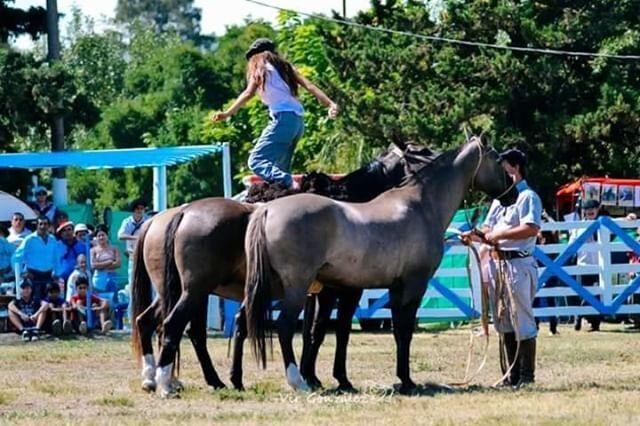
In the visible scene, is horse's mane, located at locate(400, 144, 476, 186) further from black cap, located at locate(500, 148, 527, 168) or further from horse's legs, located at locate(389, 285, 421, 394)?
horse's legs, located at locate(389, 285, 421, 394)

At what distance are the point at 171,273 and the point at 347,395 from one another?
6.20 ft

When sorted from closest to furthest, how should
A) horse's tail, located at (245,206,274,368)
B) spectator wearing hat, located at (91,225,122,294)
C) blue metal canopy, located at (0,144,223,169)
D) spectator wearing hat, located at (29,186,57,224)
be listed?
1. horse's tail, located at (245,206,274,368)
2. spectator wearing hat, located at (91,225,122,294)
3. blue metal canopy, located at (0,144,223,169)
4. spectator wearing hat, located at (29,186,57,224)

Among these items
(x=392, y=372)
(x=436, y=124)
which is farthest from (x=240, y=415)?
(x=436, y=124)

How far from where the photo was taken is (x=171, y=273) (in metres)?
14.2

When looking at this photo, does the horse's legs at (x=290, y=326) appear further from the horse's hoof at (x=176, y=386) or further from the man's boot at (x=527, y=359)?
the man's boot at (x=527, y=359)

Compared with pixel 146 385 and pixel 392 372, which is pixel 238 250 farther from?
pixel 392 372

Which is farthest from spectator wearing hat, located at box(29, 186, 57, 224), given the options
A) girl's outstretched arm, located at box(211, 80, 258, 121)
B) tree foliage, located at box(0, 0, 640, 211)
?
girl's outstretched arm, located at box(211, 80, 258, 121)

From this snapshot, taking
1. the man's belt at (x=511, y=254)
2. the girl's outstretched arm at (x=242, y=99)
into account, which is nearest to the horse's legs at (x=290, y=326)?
the girl's outstretched arm at (x=242, y=99)

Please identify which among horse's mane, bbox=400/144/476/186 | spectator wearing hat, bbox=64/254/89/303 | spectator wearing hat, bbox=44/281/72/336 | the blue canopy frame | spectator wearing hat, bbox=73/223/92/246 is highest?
horse's mane, bbox=400/144/476/186

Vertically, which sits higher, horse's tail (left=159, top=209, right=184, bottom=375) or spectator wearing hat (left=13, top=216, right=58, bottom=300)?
horse's tail (left=159, top=209, right=184, bottom=375)

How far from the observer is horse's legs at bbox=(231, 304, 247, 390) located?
47.2ft

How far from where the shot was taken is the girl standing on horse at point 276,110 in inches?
585

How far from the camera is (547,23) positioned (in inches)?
1539

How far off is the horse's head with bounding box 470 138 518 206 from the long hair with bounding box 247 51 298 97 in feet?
5.94
